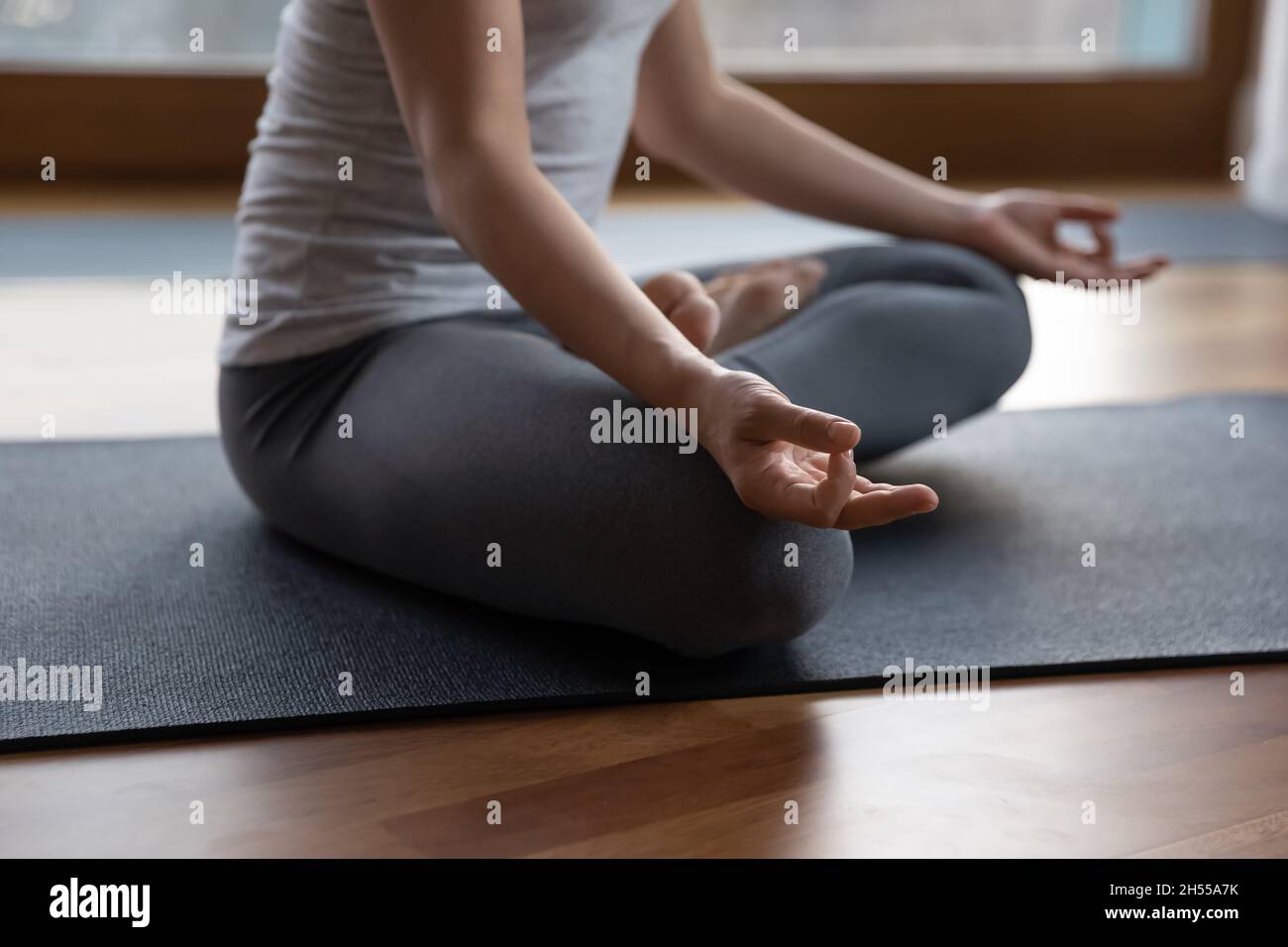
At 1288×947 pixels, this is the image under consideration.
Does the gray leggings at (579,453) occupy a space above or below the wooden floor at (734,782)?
above

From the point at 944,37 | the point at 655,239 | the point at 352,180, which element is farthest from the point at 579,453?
the point at 944,37

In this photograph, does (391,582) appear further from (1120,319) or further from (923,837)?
(1120,319)

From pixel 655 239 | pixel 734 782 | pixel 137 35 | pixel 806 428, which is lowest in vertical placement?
pixel 734 782

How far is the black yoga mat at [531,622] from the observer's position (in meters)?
1.01

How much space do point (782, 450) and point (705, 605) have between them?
0.12 metres

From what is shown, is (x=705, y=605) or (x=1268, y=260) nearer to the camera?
(x=705, y=605)

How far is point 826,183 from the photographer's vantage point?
1500 mm

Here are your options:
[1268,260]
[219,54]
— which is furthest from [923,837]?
[219,54]

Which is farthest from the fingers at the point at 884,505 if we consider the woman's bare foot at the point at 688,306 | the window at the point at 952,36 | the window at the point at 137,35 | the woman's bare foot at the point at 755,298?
the window at the point at 952,36

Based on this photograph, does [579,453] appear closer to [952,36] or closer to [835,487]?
[835,487]

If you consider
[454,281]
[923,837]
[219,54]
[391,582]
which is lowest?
[923,837]

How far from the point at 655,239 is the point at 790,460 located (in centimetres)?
193

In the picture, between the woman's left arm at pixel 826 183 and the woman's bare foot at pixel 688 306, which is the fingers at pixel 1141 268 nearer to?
the woman's left arm at pixel 826 183

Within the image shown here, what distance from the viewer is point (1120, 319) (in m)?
2.22
